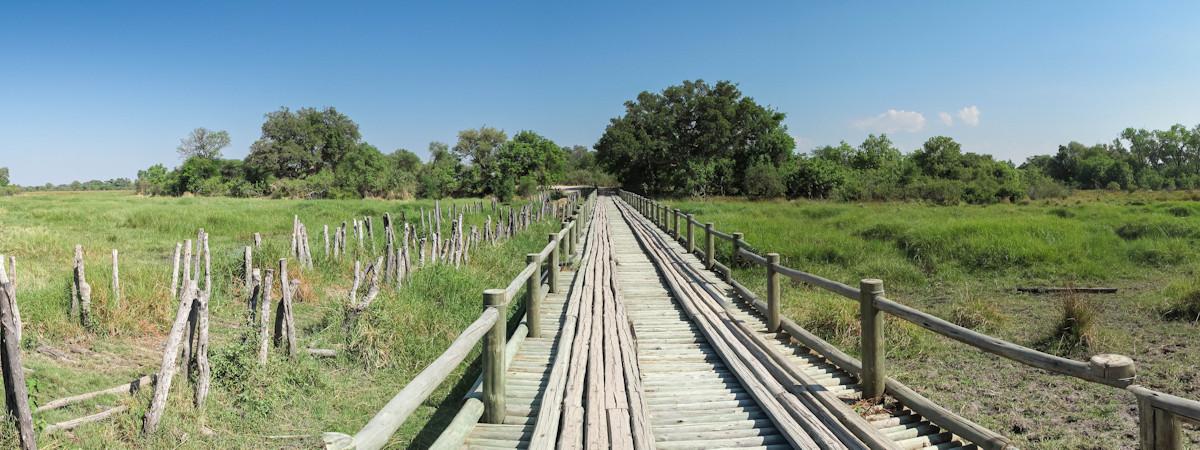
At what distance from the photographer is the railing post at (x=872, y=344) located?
402cm

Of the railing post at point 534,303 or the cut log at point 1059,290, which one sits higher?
the railing post at point 534,303

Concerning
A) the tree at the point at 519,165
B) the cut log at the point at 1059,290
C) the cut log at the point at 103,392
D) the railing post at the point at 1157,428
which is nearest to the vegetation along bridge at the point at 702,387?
the railing post at the point at 1157,428

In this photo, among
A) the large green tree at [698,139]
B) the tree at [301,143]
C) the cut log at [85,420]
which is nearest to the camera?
the cut log at [85,420]

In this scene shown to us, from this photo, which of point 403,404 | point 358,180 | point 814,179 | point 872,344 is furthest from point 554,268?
point 358,180

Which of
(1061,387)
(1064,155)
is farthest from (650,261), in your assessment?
(1064,155)

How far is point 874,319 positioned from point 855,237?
14.6m

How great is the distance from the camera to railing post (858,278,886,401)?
402 centimetres

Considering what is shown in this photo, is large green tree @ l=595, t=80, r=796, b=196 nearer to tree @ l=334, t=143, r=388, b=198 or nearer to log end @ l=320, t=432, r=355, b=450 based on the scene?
tree @ l=334, t=143, r=388, b=198

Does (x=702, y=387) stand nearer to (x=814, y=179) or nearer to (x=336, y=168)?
(x=814, y=179)

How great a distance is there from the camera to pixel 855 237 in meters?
17.6

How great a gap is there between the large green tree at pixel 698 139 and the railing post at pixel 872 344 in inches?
1741

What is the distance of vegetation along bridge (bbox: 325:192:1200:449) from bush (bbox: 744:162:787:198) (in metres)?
41.3

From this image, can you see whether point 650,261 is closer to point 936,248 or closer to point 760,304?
point 760,304

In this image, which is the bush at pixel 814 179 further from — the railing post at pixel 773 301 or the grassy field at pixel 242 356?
the railing post at pixel 773 301
